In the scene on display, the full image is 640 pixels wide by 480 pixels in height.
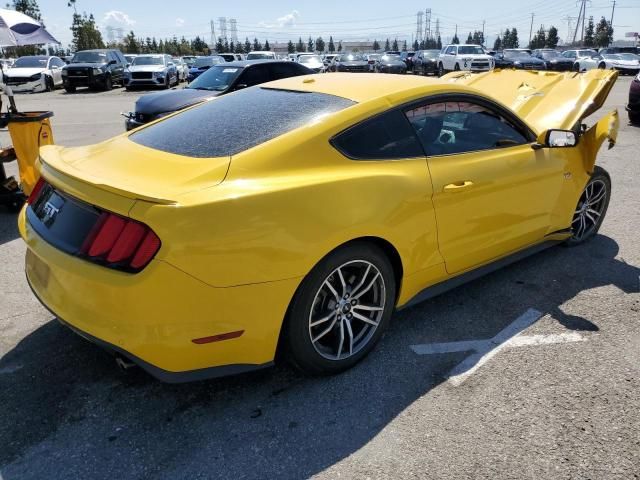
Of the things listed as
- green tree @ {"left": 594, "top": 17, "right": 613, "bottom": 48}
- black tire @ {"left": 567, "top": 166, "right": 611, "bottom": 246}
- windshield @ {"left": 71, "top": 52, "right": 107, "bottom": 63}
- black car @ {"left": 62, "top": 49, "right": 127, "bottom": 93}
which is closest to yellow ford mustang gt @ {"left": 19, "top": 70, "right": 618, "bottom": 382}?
black tire @ {"left": 567, "top": 166, "right": 611, "bottom": 246}

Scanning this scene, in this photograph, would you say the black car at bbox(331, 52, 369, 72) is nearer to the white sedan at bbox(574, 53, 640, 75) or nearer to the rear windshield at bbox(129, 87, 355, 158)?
the white sedan at bbox(574, 53, 640, 75)

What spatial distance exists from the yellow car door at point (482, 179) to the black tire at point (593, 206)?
78cm

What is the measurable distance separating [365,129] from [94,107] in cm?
1653

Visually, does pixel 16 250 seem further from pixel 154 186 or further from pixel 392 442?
pixel 392 442

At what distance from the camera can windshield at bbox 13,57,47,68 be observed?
76.4 ft

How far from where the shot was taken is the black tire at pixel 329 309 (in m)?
2.55

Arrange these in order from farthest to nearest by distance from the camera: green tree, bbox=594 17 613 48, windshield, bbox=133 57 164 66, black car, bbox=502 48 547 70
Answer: green tree, bbox=594 17 613 48, black car, bbox=502 48 547 70, windshield, bbox=133 57 164 66

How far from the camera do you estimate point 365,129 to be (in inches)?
114

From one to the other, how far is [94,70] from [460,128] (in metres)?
23.7

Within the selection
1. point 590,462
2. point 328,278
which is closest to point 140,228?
point 328,278

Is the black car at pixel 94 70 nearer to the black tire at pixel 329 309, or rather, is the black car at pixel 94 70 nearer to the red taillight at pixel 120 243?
the red taillight at pixel 120 243

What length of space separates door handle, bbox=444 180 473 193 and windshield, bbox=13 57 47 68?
2538cm

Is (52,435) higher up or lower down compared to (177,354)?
lower down

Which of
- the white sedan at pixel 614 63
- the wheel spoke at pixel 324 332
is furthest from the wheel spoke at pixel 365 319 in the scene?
the white sedan at pixel 614 63
